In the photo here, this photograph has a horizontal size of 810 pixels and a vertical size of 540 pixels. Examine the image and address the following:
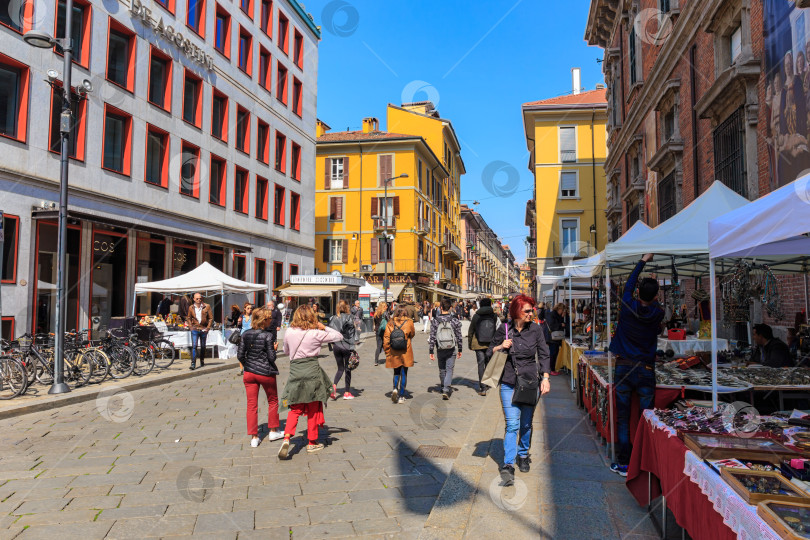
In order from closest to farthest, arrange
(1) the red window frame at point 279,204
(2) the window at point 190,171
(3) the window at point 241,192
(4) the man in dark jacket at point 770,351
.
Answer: (4) the man in dark jacket at point 770,351 → (2) the window at point 190,171 → (3) the window at point 241,192 → (1) the red window frame at point 279,204

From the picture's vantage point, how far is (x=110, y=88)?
17.0 meters

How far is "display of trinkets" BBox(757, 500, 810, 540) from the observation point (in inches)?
84.4

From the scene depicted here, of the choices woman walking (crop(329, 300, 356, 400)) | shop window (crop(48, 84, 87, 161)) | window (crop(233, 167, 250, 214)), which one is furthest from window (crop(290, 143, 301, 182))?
woman walking (crop(329, 300, 356, 400))

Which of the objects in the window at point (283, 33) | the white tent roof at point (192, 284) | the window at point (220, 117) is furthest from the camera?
the window at point (283, 33)

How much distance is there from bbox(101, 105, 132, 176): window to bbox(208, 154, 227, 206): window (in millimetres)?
4589

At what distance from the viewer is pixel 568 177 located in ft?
124

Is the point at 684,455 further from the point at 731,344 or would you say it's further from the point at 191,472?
the point at 731,344

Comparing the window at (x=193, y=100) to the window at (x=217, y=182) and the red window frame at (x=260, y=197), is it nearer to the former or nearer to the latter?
the window at (x=217, y=182)

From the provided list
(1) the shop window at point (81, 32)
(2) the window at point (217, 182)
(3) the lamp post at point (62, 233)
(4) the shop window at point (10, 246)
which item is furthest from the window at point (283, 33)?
(3) the lamp post at point (62, 233)

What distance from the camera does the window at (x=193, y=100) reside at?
21.2 meters

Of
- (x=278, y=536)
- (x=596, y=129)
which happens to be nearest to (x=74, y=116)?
(x=278, y=536)

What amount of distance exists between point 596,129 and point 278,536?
127 ft

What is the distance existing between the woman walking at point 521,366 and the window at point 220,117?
67.2 ft

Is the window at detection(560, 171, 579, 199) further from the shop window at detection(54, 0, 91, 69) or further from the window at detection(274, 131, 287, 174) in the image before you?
the shop window at detection(54, 0, 91, 69)
